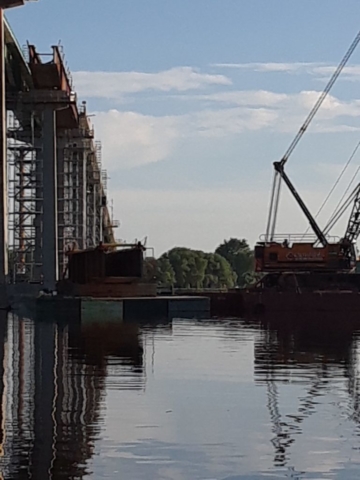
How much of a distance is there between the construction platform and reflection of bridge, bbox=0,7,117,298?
2.86 m

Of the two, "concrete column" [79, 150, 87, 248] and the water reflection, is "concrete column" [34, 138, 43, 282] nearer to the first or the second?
"concrete column" [79, 150, 87, 248]

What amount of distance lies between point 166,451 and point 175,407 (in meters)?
4.07

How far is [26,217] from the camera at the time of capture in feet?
216

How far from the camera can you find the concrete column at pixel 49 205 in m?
57.2

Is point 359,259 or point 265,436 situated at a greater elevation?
point 359,259

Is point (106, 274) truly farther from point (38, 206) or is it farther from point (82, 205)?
point (82, 205)

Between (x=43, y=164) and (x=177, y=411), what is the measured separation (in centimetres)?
4295

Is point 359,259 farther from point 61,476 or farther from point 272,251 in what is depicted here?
point 61,476

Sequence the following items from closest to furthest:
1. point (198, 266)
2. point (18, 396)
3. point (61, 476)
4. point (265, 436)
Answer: point (61, 476) → point (265, 436) → point (18, 396) → point (198, 266)

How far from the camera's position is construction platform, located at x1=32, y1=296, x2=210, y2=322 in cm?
4991

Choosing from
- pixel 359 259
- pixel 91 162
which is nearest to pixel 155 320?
pixel 359 259

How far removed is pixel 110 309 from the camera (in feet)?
168

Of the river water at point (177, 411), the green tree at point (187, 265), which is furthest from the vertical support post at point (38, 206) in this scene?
the green tree at point (187, 265)

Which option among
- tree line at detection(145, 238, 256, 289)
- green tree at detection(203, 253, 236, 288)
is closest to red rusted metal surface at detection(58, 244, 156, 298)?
tree line at detection(145, 238, 256, 289)
